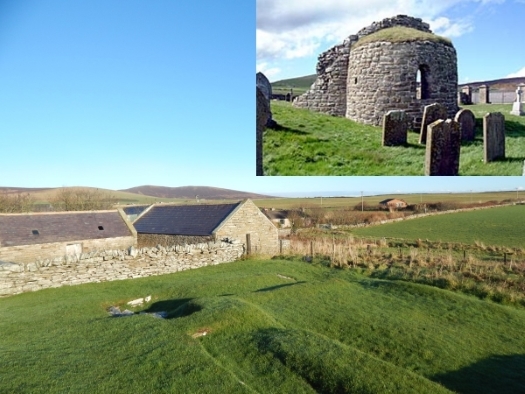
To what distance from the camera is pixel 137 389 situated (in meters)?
4.88

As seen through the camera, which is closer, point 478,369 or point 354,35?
point 478,369

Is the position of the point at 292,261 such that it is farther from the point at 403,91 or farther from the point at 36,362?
the point at 36,362

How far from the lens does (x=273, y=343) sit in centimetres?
637

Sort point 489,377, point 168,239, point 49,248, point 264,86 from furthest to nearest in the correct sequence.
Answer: point 168,239 < point 49,248 < point 264,86 < point 489,377

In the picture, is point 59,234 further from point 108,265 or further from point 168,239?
point 108,265

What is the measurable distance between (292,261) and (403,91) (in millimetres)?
8231

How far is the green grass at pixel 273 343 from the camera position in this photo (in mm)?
5227

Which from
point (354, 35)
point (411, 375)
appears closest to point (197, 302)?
point (411, 375)

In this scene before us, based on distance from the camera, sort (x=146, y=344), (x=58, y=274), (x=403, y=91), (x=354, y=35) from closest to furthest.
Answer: (x=146, y=344)
(x=403, y=91)
(x=354, y=35)
(x=58, y=274)

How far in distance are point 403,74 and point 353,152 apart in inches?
102

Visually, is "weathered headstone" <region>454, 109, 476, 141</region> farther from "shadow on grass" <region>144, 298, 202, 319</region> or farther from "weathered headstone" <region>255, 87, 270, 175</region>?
"shadow on grass" <region>144, 298, 202, 319</region>

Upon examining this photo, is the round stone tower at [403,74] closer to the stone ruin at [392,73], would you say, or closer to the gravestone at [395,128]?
the stone ruin at [392,73]

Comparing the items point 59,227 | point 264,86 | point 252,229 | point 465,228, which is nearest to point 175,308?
point 264,86

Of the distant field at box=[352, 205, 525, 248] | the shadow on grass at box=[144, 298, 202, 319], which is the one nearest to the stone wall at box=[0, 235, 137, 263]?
the shadow on grass at box=[144, 298, 202, 319]
